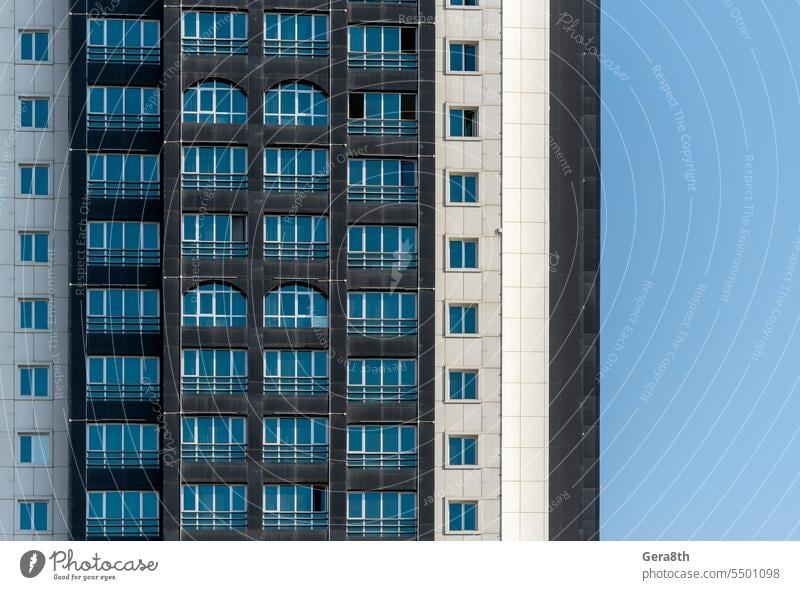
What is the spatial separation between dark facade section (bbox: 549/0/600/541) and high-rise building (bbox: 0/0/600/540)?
2.32 m

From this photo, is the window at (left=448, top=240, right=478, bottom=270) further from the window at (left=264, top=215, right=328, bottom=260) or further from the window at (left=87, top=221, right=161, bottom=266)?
the window at (left=87, top=221, right=161, bottom=266)

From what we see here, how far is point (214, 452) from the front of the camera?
8744 centimetres

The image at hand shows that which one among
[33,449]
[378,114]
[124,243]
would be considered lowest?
[33,449]

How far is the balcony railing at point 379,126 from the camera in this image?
88188 millimetres

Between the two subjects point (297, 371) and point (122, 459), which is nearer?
point (297, 371)

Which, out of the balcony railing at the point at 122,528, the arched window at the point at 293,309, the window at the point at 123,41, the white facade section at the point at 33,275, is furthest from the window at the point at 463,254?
the balcony railing at the point at 122,528

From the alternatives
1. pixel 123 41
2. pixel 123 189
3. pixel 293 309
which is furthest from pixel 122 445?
pixel 123 41

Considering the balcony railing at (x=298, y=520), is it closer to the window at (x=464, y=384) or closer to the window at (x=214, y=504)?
the window at (x=214, y=504)

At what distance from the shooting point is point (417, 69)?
8819 centimetres

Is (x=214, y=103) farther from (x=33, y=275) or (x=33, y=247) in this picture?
(x=33, y=275)

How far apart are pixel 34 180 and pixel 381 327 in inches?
622

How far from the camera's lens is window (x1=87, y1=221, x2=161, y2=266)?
8869 centimetres
